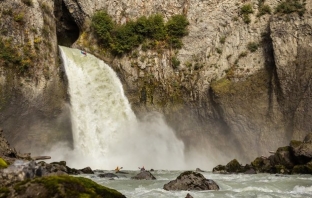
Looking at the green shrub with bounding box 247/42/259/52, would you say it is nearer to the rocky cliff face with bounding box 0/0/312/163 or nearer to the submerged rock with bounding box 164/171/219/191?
the rocky cliff face with bounding box 0/0/312/163

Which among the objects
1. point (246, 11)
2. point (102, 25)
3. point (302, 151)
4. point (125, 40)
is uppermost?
point (246, 11)

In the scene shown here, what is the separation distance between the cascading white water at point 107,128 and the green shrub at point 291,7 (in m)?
17.3

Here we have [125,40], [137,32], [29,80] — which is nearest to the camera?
[29,80]

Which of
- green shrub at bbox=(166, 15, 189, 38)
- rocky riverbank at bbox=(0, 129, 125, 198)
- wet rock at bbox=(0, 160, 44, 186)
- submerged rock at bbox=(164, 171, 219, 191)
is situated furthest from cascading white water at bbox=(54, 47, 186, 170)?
rocky riverbank at bbox=(0, 129, 125, 198)

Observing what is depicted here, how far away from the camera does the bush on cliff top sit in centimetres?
4362

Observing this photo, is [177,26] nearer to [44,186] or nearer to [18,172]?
[18,172]

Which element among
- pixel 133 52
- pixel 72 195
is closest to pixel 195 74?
pixel 133 52

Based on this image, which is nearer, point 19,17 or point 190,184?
point 190,184

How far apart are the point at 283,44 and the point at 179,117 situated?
1300 centimetres

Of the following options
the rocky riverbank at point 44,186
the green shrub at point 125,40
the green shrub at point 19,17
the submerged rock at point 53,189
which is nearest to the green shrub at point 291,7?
the green shrub at point 125,40

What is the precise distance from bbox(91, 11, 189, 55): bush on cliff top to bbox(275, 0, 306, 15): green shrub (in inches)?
424

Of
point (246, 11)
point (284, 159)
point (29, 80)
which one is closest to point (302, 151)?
point (284, 159)

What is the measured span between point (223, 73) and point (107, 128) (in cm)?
1377

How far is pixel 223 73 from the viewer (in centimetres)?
4003
